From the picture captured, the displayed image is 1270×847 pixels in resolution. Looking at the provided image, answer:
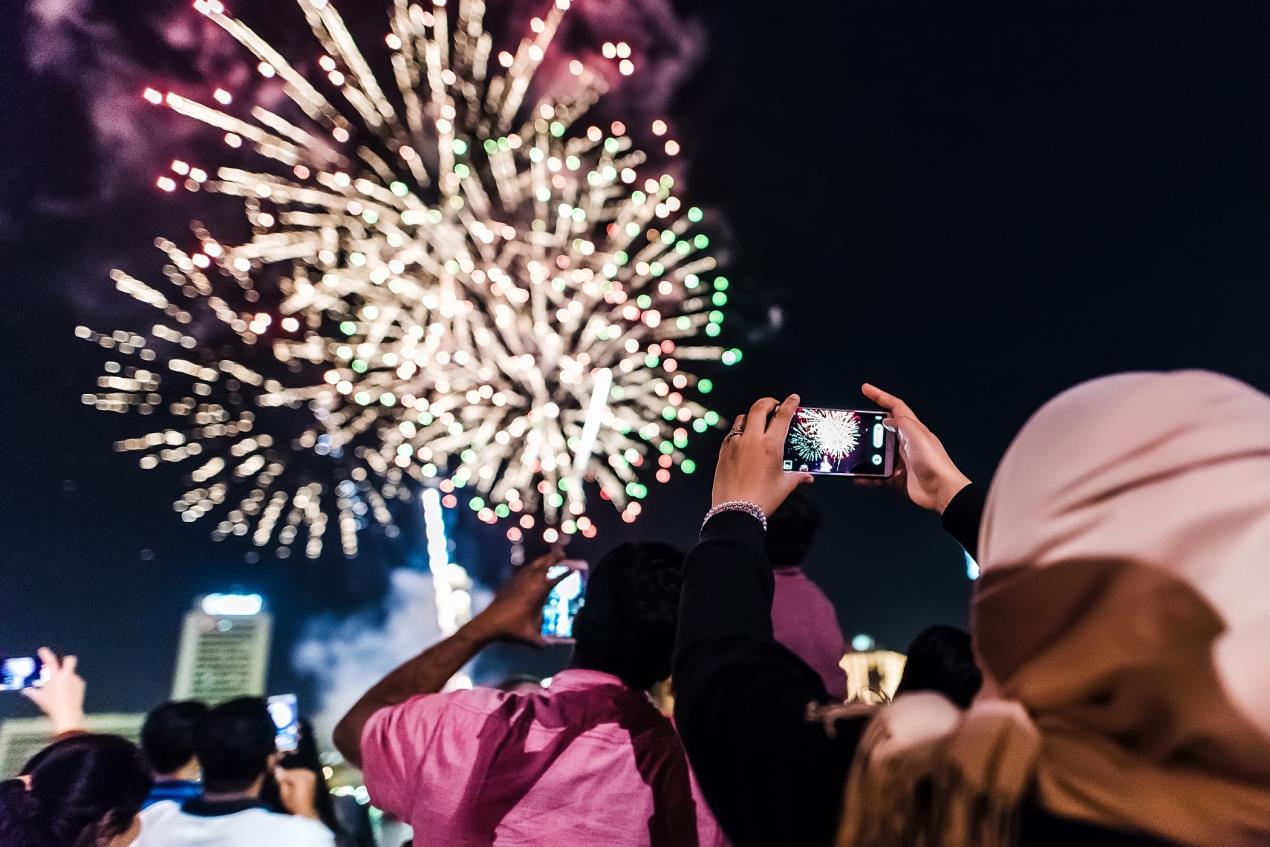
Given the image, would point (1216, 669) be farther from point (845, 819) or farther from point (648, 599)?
point (648, 599)

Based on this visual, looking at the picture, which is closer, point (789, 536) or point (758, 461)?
point (758, 461)

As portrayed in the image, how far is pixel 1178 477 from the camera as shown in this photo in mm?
620

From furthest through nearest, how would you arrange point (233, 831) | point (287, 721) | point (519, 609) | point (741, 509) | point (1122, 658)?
1. point (287, 721)
2. point (233, 831)
3. point (519, 609)
4. point (741, 509)
5. point (1122, 658)

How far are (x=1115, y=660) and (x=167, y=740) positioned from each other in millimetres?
3726

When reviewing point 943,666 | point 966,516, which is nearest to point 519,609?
point 943,666

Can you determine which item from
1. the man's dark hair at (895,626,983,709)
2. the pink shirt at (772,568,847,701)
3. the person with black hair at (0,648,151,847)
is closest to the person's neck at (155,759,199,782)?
the person with black hair at (0,648,151,847)

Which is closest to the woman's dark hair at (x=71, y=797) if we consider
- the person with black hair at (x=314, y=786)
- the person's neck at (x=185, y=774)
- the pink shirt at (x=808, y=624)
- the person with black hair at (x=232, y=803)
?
the person with black hair at (x=232, y=803)

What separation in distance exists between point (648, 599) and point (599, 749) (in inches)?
13.8

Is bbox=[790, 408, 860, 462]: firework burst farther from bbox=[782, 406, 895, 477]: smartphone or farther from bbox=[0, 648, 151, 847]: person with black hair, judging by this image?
bbox=[0, 648, 151, 847]: person with black hair

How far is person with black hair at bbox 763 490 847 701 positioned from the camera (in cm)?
260

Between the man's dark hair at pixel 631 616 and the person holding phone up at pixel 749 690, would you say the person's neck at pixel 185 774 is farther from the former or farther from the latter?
the person holding phone up at pixel 749 690

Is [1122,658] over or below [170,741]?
over

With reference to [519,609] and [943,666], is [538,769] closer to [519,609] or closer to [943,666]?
[519,609]

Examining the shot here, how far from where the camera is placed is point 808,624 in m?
2.63
